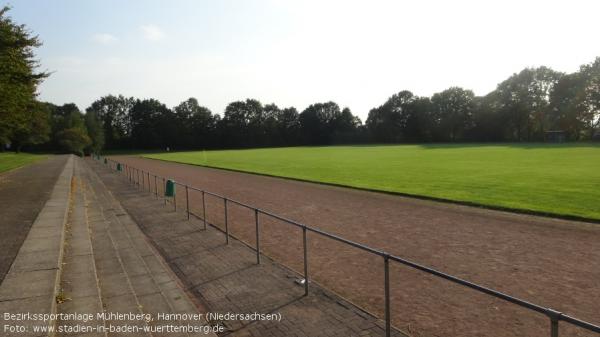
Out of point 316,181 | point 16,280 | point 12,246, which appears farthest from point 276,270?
point 316,181

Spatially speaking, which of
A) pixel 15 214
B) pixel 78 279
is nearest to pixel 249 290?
pixel 78 279

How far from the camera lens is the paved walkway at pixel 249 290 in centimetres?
564

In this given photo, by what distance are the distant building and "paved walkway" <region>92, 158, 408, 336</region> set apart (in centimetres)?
9155

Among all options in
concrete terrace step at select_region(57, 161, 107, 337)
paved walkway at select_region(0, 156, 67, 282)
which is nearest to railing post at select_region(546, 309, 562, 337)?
concrete terrace step at select_region(57, 161, 107, 337)

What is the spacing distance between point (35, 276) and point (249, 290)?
11.8 ft

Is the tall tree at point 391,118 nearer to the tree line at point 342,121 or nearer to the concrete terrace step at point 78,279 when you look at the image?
the tree line at point 342,121

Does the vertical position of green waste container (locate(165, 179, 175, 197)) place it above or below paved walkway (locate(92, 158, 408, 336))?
above

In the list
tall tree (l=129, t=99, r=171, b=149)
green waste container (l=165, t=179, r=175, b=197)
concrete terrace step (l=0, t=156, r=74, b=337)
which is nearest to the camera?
concrete terrace step (l=0, t=156, r=74, b=337)

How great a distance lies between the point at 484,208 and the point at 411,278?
850cm

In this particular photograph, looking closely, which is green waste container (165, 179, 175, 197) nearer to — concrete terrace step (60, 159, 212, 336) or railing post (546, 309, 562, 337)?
concrete terrace step (60, 159, 212, 336)

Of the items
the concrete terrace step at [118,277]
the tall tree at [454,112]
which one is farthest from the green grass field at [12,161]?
the tall tree at [454,112]

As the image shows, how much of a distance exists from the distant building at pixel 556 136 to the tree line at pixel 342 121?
4.68ft

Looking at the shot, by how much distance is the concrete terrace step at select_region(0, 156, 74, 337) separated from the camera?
18.0 feet

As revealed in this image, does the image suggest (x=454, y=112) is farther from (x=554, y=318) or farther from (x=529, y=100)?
(x=554, y=318)
